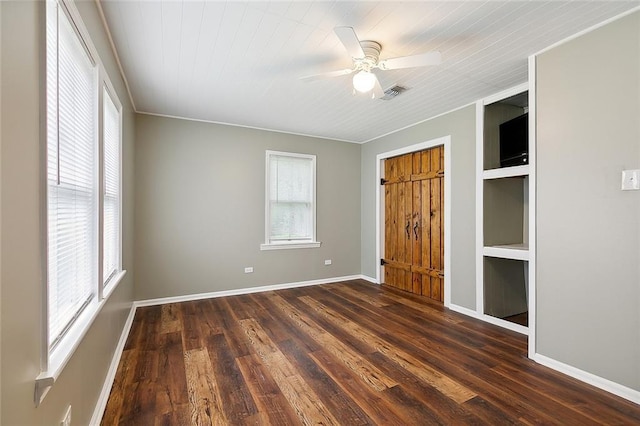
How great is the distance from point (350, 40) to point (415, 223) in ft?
10.3

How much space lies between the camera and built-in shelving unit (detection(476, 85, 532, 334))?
3.42 metres

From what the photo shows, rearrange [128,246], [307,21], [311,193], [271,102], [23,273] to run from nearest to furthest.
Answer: [23,273]
[307,21]
[128,246]
[271,102]
[311,193]

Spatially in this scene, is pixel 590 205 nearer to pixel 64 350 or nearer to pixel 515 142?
pixel 515 142

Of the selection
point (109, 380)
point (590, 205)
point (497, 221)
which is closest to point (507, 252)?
point (497, 221)

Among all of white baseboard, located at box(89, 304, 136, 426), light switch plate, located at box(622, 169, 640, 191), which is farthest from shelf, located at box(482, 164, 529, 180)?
white baseboard, located at box(89, 304, 136, 426)

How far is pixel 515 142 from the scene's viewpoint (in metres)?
3.23

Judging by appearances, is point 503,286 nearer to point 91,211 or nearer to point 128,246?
point 91,211

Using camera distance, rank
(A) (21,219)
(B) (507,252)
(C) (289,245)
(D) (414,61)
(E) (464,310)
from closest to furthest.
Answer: (A) (21,219)
(D) (414,61)
(B) (507,252)
(E) (464,310)
(C) (289,245)

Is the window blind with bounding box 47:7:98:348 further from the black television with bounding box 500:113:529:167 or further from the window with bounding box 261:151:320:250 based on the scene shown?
the black television with bounding box 500:113:529:167

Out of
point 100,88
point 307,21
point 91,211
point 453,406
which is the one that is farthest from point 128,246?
point 453,406

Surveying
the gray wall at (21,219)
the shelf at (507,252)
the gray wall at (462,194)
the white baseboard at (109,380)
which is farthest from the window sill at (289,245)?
the gray wall at (21,219)

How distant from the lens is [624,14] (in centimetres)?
199

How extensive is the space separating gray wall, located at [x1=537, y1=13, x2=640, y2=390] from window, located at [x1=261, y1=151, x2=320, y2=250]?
3.28 meters

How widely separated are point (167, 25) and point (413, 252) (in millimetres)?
3994
